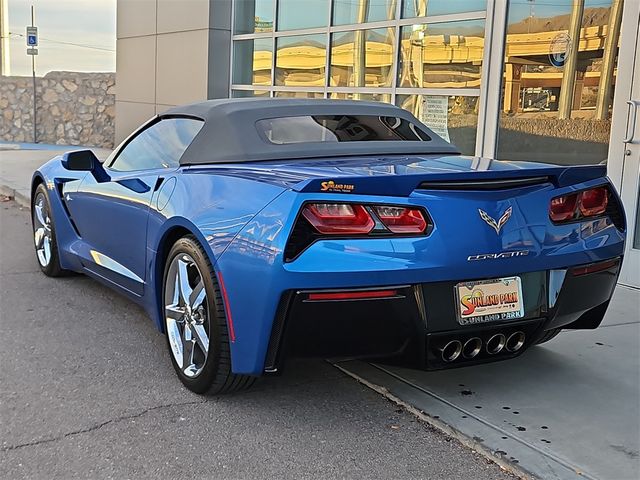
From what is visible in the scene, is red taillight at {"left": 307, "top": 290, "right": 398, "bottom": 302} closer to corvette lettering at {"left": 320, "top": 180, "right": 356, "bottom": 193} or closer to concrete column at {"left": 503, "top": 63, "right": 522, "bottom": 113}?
corvette lettering at {"left": 320, "top": 180, "right": 356, "bottom": 193}

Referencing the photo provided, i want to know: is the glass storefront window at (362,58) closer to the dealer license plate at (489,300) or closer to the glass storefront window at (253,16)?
the glass storefront window at (253,16)

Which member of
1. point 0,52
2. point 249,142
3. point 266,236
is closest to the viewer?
point 266,236

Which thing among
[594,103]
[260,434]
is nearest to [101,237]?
[260,434]

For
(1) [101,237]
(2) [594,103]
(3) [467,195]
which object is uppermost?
(2) [594,103]

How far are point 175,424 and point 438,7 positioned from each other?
6400 mm

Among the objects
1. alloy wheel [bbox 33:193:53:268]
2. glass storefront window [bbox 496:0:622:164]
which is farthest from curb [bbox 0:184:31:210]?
glass storefront window [bbox 496:0:622:164]

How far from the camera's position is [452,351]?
3.15 m

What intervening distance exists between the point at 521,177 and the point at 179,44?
10470mm

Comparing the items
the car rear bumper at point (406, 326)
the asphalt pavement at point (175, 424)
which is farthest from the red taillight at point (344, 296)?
the asphalt pavement at point (175, 424)

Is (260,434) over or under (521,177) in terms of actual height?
under

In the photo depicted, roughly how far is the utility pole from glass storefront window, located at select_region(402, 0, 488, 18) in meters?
16.3

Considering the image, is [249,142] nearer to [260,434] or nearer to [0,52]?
[260,434]

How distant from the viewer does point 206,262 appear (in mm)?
3350

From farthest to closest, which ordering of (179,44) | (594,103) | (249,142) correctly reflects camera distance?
(179,44) → (594,103) → (249,142)
